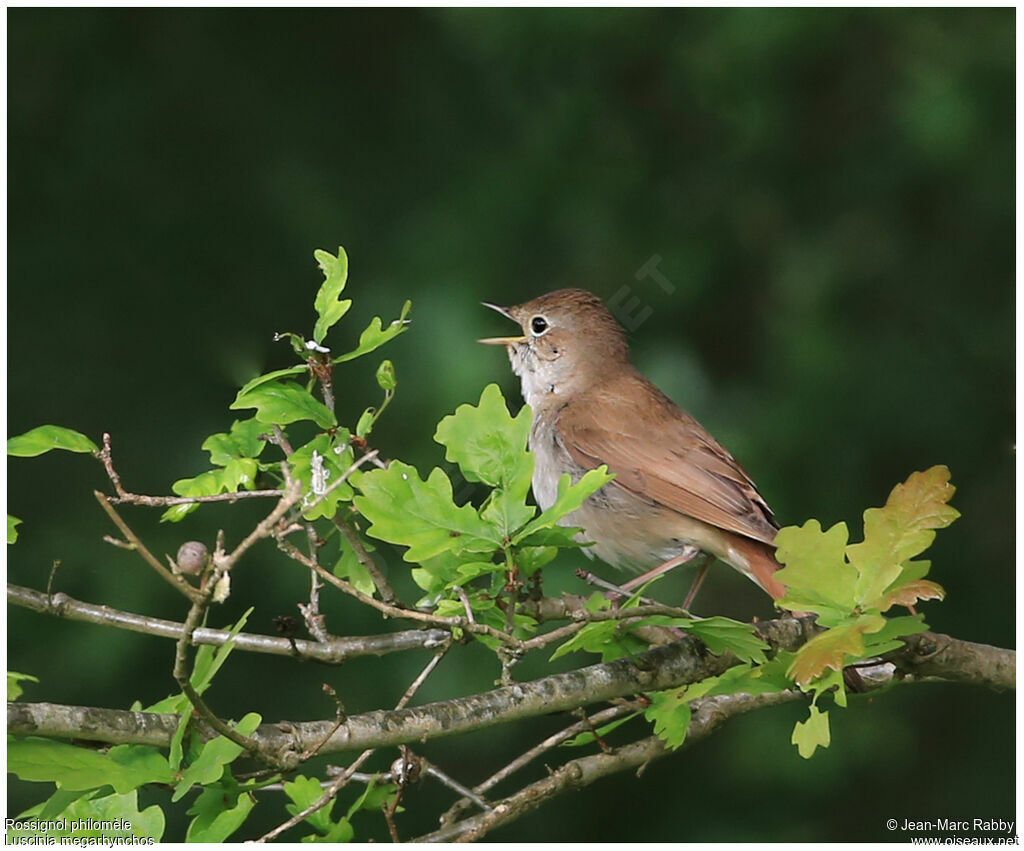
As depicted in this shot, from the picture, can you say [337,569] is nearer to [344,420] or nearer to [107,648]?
[344,420]

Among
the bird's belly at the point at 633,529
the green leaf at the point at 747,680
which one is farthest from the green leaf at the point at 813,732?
the bird's belly at the point at 633,529

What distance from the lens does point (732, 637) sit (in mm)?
1880

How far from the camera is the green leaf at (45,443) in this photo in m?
1.99

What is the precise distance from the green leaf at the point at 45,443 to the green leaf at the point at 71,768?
43 centimetres

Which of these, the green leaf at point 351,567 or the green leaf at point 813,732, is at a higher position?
the green leaf at point 351,567

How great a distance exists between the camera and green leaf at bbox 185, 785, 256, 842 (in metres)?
1.89

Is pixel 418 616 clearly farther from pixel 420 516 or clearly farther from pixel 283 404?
pixel 283 404

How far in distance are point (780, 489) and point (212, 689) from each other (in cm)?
216

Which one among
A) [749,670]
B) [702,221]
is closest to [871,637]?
[749,670]

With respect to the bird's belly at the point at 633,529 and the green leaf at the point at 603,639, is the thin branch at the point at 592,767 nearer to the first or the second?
the green leaf at the point at 603,639

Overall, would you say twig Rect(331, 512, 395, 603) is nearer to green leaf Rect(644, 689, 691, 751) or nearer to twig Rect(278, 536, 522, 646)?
twig Rect(278, 536, 522, 646)

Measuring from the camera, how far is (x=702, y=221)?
17.4ft

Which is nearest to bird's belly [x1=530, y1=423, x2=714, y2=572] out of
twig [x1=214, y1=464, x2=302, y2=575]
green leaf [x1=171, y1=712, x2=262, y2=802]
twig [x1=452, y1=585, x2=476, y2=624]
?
twig [x1=452, y1=585, x2=476, y2=624]

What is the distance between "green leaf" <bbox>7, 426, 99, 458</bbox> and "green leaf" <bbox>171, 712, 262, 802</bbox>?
0.49 metres
